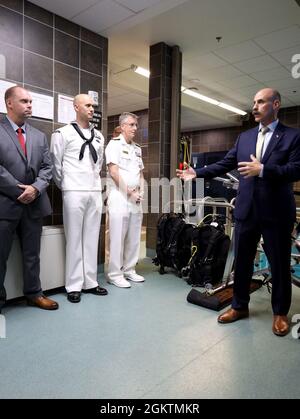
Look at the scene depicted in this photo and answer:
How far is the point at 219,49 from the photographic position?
14.1ft

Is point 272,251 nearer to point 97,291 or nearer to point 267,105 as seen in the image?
point 267,105

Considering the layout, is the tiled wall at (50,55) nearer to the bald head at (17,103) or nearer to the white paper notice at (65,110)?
the white paper notice at (65,110)

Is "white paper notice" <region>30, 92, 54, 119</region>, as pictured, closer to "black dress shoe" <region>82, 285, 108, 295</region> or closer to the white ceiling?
the white ceiling

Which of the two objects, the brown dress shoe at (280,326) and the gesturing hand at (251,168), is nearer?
the gesturing hand at (251,168)

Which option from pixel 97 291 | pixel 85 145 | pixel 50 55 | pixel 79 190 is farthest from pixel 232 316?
pixel 50 55

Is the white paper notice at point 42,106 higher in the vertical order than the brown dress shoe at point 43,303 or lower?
higher

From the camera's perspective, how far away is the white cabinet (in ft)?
8.24

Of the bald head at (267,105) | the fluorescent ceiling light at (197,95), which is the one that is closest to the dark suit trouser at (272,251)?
the bald head at (267,105)

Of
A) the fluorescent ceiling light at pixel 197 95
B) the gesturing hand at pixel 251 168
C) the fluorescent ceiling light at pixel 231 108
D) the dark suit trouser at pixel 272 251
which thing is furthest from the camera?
the fluorescent ceiling light at pixel 231 108

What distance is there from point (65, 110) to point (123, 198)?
109 centimetres

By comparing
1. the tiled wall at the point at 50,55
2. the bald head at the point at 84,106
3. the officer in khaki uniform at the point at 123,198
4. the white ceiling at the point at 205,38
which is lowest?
the officer in khaki uniform at the point at 123,198

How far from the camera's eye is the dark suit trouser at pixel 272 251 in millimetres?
2078

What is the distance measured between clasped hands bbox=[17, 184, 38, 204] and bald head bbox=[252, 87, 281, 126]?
1.72m

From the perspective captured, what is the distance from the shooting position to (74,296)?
267 centimetres
